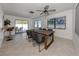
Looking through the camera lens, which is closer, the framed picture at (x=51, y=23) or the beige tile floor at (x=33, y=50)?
the beige tile floor at (x=33, y=50)

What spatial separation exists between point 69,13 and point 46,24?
297cm

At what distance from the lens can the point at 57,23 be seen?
637 centimetres

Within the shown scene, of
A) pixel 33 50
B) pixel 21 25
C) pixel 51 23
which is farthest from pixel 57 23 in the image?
pixel 21 25

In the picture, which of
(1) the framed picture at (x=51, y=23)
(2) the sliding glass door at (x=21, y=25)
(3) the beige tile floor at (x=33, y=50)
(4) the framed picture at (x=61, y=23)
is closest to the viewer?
(3) the beige tile floor at (x=33, y=50)

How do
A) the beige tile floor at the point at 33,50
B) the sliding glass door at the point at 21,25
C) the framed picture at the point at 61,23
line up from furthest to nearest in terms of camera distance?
the sliding glass door at the point at 21,25 < the framed picture at the point at 61,23 < the beige tile floor at the point at 33,50

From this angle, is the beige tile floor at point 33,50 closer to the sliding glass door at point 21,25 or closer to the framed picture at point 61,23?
the framed picture at point 61,23

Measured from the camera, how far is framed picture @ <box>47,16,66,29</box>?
568cm

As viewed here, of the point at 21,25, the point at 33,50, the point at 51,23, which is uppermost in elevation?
the point at 51,23

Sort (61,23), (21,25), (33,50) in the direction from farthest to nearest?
1. (21,25)
2. (61,23)
3. (33,50)

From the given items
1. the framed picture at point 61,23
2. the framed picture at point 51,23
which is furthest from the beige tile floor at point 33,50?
the framed picture at point 51,23

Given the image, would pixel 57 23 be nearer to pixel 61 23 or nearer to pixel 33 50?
pixel 61 23

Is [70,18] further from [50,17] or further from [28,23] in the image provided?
[28,23]

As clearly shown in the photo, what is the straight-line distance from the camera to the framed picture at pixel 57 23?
224 inches

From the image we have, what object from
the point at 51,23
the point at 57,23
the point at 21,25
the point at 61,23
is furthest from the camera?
the point at 21,25
